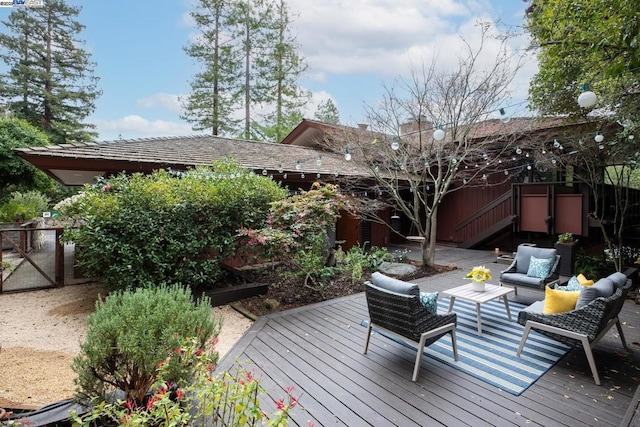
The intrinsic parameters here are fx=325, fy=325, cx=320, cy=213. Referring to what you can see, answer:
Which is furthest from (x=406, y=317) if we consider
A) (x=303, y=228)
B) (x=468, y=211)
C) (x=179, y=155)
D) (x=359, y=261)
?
(x=468, y=211)

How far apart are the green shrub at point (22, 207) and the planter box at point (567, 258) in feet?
52.8

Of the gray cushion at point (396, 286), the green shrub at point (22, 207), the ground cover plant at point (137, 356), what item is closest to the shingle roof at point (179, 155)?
the ground cover plant at point (137, 356)

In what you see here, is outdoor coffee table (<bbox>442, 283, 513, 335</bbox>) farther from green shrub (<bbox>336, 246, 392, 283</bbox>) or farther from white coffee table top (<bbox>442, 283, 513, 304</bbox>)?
green shrub (<bbox>336, 246, 392, 283</bbox>)

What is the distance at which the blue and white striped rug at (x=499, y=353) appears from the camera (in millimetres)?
3133

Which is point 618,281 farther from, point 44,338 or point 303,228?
point 44,338

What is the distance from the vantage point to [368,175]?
9.33 m

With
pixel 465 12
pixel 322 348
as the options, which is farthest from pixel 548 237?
pixel 322 348

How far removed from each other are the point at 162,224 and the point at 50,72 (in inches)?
836

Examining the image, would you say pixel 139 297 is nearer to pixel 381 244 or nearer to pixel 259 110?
pixel 381 244

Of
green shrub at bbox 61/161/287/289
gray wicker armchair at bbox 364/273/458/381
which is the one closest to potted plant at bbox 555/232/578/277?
gray wicker armchair at bbox 364/273/458/381

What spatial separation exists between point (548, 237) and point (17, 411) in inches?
470

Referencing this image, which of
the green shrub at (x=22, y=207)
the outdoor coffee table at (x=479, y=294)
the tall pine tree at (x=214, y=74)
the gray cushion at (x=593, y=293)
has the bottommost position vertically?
the outdoor coffee table at (x=479, y=294)

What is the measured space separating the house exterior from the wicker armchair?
2.61 meters

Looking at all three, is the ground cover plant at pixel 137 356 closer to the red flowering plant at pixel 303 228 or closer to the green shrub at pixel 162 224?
the green shrub at pixel 162 224
